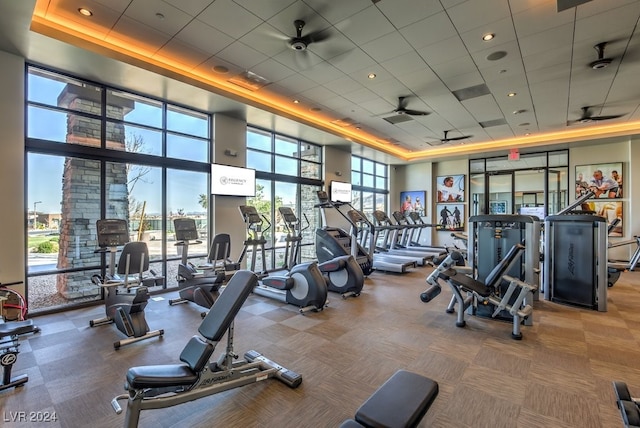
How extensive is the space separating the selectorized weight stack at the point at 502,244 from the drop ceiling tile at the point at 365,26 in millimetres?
2807

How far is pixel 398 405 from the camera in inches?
55.7

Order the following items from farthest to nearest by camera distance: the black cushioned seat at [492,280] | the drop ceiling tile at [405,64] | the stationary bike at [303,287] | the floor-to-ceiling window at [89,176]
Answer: the drop ceiling tile at [405,64], the floor-to-ceiling window at [89,176], the stationary bike at [303,287], the black cushioned seat at [492,280]

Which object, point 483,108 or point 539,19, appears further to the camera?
point 483,108

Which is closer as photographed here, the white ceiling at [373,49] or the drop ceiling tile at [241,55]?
the white ceiling at [373,49]

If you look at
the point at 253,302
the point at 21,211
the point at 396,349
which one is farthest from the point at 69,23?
the point at 396,349

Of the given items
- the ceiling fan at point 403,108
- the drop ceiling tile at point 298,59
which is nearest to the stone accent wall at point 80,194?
the drop ceiling tile at point 298,59

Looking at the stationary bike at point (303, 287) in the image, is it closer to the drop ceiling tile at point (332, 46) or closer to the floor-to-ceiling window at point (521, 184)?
the drop ceiling tile at point (332, 46)

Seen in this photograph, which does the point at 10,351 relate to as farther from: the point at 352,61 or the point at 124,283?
the point at 352,61

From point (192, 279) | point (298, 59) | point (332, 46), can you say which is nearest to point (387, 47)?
point (332, 46)

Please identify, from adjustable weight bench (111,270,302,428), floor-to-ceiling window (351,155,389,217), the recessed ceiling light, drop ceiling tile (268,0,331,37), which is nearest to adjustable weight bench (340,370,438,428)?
adjustable weight bench (111,270,302,428)

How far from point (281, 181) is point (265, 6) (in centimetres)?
468

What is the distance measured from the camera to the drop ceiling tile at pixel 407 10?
3.43 meters

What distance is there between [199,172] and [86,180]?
189 centimetres

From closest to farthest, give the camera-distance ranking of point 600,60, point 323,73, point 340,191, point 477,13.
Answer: point 477,13, point 600,60, point 323,73, point 340,191
